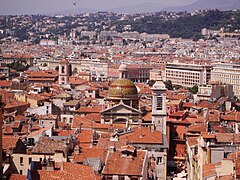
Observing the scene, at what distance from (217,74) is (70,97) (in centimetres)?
5466

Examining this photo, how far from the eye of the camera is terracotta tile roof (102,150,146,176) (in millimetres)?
20031

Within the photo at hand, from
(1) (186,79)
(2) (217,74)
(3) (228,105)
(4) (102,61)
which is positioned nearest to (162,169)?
(3) (228,105)

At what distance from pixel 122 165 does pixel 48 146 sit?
4079mm

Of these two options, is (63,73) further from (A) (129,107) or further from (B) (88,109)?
(A) (129,107)

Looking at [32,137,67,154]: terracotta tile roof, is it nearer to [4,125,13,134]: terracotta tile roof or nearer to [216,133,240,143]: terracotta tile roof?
[216,133,240,143]: terracotta tile roof

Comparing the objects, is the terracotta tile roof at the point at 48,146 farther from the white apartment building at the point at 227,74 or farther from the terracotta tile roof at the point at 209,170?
the white apartment building at the point at 227,74

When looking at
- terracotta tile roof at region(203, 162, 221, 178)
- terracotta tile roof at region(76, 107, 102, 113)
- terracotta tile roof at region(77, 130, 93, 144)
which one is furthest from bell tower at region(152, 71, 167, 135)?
terracotta tile roof at region(203, 162, 221, 178)

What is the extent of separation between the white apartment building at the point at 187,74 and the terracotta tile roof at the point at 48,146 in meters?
82.6

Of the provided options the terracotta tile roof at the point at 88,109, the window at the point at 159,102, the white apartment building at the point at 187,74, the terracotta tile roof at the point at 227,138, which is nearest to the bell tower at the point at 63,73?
the terracotta tile roof at the point at 88,109

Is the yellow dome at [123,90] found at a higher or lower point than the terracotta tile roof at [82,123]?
higher

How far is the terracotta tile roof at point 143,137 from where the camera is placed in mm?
30531

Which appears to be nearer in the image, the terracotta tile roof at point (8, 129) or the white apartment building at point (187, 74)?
the terracotta tile roof at point (8, 129)

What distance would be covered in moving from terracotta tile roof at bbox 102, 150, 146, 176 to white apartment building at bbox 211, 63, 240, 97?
74490 mm

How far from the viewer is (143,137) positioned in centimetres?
3105
